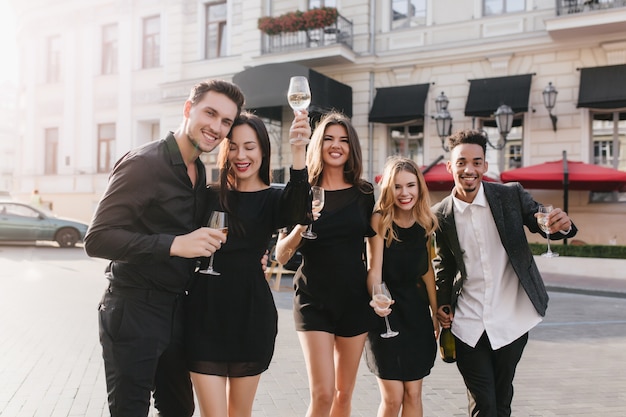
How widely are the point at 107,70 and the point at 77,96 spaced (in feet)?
6.02

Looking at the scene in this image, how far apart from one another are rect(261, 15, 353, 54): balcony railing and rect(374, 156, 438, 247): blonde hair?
14525mm

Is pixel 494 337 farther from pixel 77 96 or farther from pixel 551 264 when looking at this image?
pixel 77 96

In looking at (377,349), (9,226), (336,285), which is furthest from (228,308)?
(9,226)

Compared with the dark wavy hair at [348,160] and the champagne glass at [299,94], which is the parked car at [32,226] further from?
the champagne glass at [299,94]

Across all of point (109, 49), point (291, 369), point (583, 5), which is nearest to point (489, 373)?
point (291, 369)

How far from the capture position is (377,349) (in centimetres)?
334

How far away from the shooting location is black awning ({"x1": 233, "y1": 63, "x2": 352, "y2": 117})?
16.4 meters

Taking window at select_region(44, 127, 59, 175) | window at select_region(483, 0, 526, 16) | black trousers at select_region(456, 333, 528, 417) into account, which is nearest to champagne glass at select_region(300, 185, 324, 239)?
black trousers at select_region(456, 333, 528, 417)

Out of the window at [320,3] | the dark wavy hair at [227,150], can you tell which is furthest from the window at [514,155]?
the dark wavy hair at [227,150]

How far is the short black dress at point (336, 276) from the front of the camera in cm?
328

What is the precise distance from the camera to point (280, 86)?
16.6 m

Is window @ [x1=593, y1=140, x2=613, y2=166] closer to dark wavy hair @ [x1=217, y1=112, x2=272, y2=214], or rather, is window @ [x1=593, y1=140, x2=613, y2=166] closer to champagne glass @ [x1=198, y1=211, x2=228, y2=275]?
dark wavy hair @ [x1=217, y1=112, x2=272, y2=214]

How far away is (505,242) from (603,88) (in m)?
13.4

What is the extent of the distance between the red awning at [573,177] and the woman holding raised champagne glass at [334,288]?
11.5 meters
